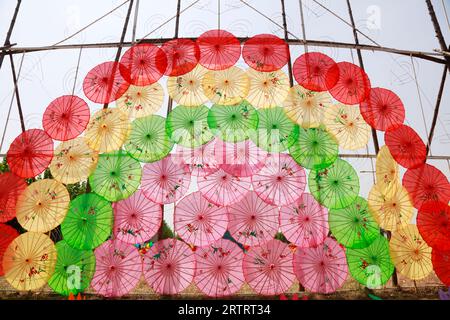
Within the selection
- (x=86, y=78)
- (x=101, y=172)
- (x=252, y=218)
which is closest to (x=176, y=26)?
(x=86, y=78)

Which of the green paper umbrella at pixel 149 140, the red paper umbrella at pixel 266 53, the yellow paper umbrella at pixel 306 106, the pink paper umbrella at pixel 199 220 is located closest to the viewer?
the pink paper umbrella at pixel 199 220

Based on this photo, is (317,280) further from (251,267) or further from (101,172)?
(101,172)

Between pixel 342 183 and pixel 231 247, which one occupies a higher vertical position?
pixel 342 183

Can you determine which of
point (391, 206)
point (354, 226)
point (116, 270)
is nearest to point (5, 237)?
point (116, 270)

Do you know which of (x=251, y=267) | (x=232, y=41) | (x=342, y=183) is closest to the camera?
(x=251, y=267)

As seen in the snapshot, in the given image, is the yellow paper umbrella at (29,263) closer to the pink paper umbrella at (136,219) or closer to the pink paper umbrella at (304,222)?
the pink paper umbrella at (136,219)

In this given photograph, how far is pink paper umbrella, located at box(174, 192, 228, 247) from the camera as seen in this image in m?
3.39

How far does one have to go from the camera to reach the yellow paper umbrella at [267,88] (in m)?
3.88

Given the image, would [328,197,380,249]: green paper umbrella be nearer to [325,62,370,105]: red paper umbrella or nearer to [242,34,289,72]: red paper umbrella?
[325,62,370,105]: red paper umbrella

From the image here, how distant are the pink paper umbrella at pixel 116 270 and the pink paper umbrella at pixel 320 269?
1.95 m

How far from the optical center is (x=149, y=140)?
12.1 ft

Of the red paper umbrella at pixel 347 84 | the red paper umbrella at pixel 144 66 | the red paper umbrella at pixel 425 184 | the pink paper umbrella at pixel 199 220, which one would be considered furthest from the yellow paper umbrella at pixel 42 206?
the red paper umbrella at pixel 425 184

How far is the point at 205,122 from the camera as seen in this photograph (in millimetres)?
3748

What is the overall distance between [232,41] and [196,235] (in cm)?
273
